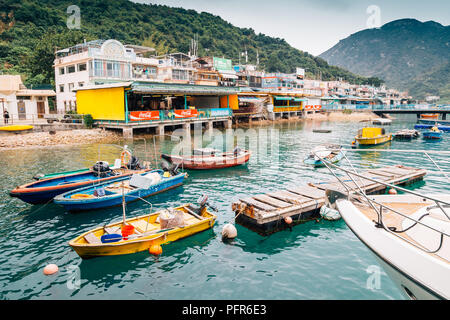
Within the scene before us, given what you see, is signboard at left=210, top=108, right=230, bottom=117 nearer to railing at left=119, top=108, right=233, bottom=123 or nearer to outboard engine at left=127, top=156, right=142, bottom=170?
railing at left=119, top=108, right=233, bottom=123

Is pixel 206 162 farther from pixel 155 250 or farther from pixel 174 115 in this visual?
pixel 174 115

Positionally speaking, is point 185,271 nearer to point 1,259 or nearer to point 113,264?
point 113,264

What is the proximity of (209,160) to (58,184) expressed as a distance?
383 inches

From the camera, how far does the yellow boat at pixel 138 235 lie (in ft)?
30.5

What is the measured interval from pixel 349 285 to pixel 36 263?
9.64m

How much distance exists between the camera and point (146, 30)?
9144 centimetres

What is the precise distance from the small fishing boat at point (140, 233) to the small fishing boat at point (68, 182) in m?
5.14

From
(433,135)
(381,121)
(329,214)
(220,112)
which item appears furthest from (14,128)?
(381,121)

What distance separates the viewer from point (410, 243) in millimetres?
6391

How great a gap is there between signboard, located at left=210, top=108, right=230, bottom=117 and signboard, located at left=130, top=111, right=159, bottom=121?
427 inches

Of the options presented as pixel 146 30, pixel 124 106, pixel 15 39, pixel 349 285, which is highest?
pixel 146 30

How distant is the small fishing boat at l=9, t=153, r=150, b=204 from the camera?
13.6 metres

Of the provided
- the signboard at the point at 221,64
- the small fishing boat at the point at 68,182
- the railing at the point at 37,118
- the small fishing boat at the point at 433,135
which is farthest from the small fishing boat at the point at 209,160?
the signboard at the point at 221,64
